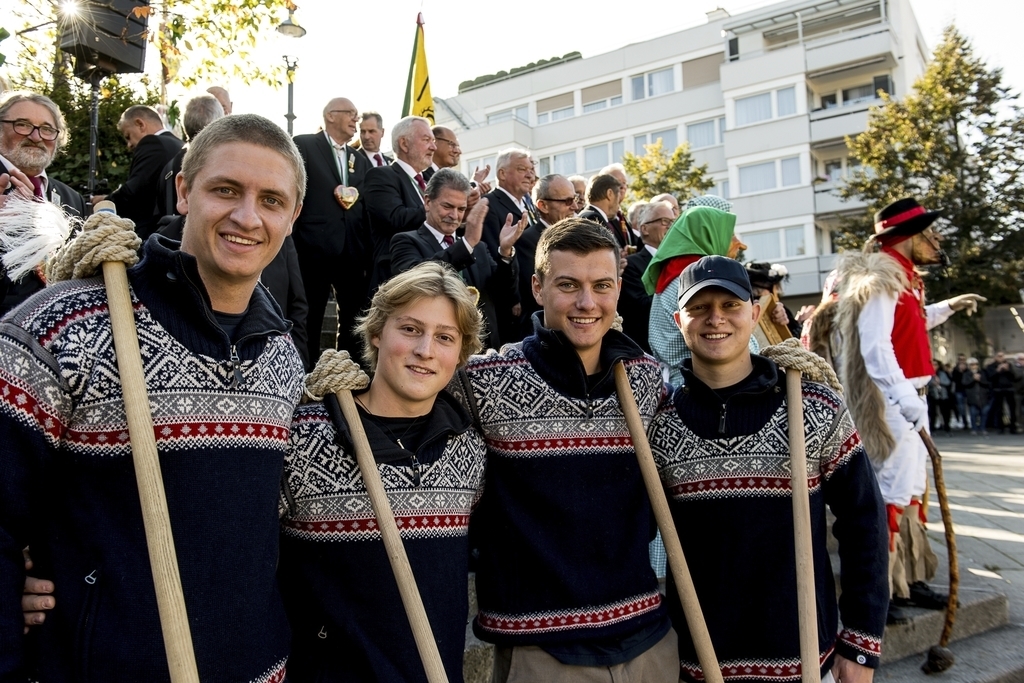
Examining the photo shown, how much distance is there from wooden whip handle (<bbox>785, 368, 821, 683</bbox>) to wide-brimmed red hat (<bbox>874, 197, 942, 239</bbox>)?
9.93 ft

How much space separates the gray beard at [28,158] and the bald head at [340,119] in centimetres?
233

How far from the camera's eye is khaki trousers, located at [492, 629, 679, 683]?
246cm

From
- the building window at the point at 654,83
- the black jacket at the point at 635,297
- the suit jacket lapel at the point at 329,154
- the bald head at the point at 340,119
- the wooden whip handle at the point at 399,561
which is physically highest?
the building window at the point at 654,83

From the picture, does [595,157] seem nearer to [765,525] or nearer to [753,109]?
[753,109]

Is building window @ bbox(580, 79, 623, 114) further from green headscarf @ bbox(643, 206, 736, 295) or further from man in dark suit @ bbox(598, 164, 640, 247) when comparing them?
green headscarf @ bbox(643, 206, 736, 295)

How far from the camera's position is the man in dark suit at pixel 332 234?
566cm

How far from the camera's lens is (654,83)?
1484 inches

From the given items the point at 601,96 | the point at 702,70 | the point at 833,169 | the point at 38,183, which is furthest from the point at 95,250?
the point at 601,96

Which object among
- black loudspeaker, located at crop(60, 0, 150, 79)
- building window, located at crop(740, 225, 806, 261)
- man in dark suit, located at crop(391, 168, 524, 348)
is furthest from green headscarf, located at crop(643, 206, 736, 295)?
building window, located at crop(740, 225, 806, 261)


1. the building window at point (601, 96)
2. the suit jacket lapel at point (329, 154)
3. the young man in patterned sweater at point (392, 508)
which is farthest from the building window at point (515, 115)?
the young man in patterned sweater at point (392, 508)

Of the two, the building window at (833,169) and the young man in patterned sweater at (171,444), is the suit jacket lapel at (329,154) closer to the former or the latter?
the young man in patterned sweater at (171,444)

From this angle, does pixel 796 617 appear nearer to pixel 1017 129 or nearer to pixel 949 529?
pixel 949 529

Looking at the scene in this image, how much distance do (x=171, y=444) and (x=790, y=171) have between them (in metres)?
34.4

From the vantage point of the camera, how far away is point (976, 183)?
2262 cm
